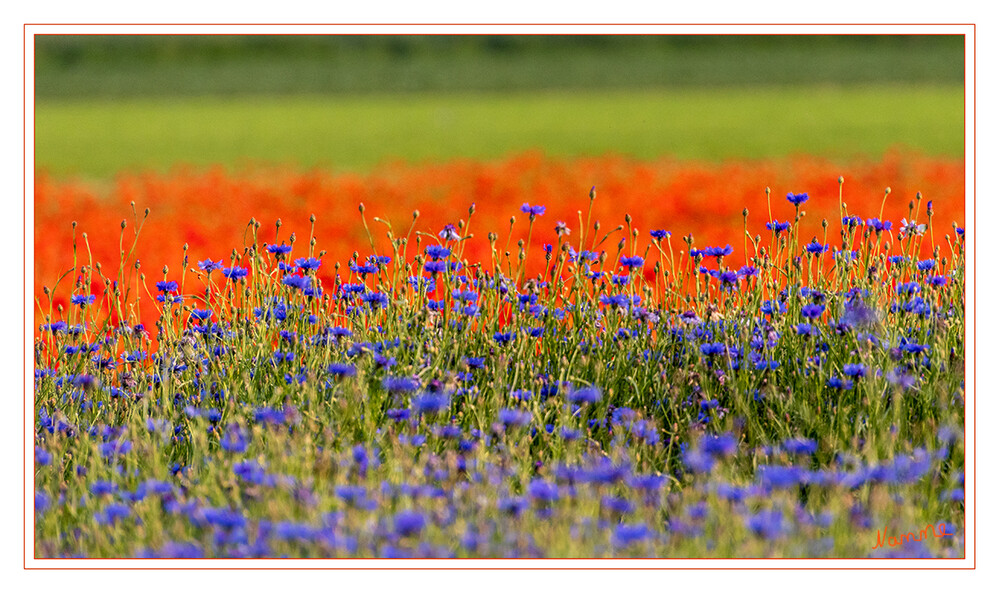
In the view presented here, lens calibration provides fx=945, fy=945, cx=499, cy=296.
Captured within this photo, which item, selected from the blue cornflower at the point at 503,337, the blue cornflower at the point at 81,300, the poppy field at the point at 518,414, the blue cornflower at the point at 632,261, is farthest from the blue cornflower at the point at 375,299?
the blue cornflower at the point at 81,300

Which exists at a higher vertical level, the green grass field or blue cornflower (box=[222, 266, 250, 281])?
the green grass field

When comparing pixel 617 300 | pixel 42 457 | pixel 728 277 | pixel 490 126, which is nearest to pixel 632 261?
pixel 617 300

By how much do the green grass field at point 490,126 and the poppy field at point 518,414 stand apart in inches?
177

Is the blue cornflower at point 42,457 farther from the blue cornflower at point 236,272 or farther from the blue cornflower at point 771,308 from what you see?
the blue cornflower at point 771,308

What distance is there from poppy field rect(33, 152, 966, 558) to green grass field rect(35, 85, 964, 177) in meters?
4.51

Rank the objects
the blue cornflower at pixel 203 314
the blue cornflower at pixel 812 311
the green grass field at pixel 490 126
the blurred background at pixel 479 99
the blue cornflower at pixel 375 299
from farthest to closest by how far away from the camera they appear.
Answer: the blurred background at pixel 479 99
the green grass field at pixel 490 126
the blue cornflower at pixel 203 314
the blue cornflower at pixel 375 299
the blue cornflower at pixel 812 311

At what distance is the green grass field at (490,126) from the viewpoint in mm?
8656

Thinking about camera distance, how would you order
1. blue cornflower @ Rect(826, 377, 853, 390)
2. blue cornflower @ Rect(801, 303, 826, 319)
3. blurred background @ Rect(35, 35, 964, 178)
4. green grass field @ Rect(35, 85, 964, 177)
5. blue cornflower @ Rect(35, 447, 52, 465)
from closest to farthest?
blue cornflower @ Rect(35, 447, 52, 465)
blue cornflower @ Rect(826, 377, 853, 390)
blue cornflower @ Rect(801, 303, 826, 319)
green grass field @ Rect(35, 85, 964, 177)
blurred background @ Rect(35, 35, 964, 178)

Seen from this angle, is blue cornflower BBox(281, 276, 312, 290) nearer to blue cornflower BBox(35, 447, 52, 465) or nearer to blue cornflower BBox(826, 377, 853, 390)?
blue cornflower BBox(35, 447, 52, 465)

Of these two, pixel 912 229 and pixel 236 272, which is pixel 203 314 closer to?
pixel 236 272

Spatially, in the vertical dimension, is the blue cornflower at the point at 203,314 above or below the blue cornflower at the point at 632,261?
below

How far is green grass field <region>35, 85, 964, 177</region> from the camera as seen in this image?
8.66 meters

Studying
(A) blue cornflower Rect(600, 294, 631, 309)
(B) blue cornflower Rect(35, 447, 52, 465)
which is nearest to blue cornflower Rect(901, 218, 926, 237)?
(A) blue cornflower Rect(600, 294, 631, 309)
